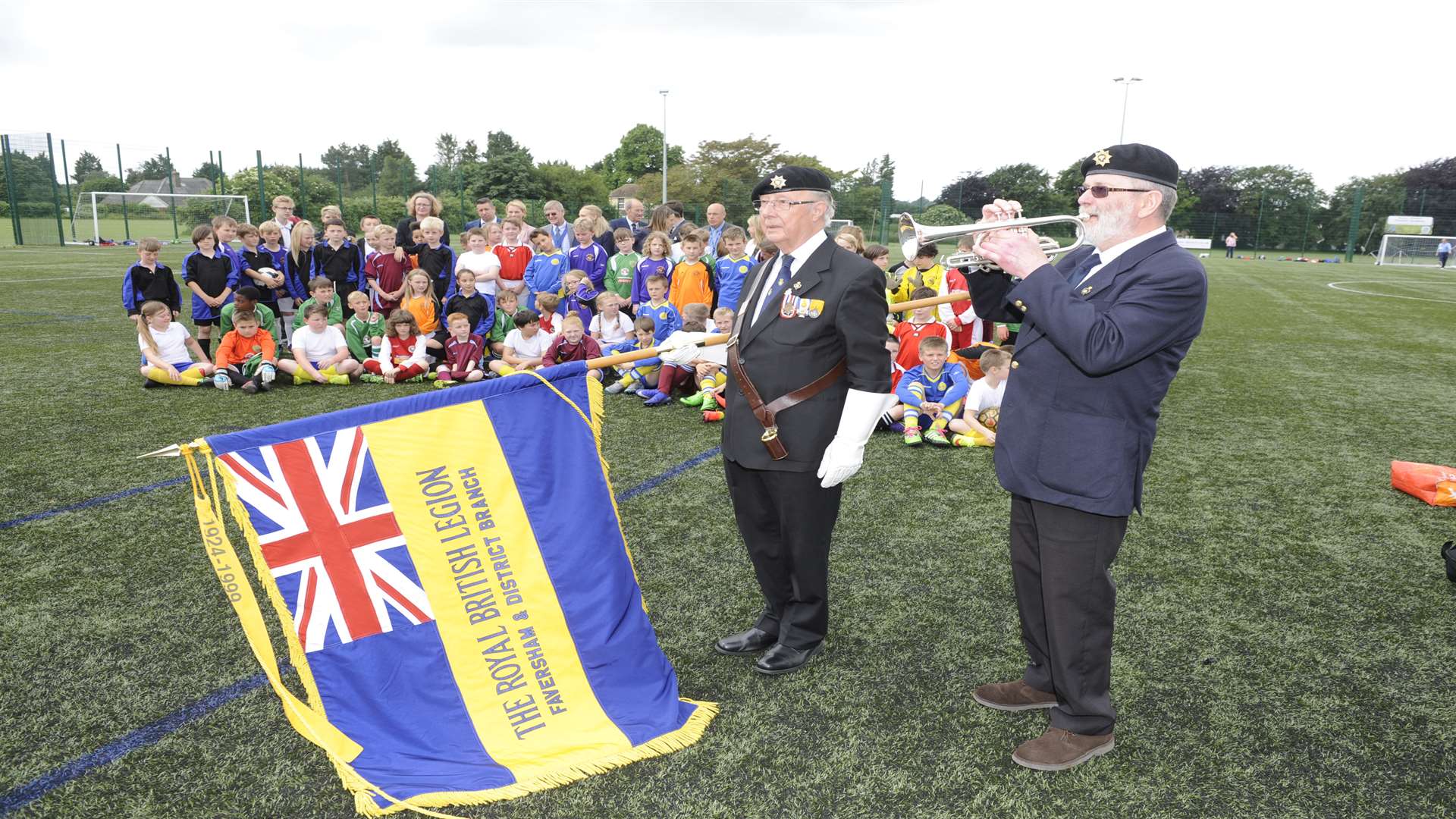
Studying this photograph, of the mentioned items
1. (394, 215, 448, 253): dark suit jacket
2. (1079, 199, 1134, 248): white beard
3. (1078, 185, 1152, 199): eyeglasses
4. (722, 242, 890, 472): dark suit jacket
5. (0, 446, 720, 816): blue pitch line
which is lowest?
(0, 446, 720, 816): blue pitch line

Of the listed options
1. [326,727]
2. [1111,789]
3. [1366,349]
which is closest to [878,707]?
[1111,789]

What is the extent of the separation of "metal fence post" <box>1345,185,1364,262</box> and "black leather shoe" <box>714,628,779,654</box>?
145 ft

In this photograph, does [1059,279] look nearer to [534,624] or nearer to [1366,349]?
[534,624]

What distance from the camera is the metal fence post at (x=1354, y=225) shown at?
37688 millimetres

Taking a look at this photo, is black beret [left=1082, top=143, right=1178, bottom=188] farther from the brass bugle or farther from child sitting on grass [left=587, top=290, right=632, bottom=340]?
child sitting on grass [left=587, top=290, right=632, bottom=340]

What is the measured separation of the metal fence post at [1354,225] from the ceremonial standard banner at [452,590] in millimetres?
44929

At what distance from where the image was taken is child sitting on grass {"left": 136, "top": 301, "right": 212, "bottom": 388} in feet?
25.4

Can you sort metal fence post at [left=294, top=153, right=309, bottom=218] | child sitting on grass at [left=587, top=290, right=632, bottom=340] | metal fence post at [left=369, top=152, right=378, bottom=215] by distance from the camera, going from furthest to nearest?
metal fence post at [left=369, top=152, right=378, bottom=215] < metal fence post at [left=294, top=153, right=309, bottom=218] < child sitting on grass at [left=587, top=290, right=632, bottom=340]

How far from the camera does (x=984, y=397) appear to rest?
6.39 m

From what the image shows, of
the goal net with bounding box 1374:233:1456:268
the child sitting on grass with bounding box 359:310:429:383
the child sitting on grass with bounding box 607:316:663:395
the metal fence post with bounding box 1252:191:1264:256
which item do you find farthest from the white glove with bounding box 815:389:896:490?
the metal fence post with bounding box 1252:191:1264:256

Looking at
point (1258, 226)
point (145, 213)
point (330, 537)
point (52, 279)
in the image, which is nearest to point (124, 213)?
point (145, 213)

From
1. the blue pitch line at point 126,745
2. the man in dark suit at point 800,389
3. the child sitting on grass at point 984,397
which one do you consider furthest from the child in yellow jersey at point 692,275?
the blue pitch line at point 126,745

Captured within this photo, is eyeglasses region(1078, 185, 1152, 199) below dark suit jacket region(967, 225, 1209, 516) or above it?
above

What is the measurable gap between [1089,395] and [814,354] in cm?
89
